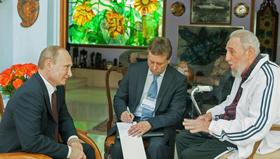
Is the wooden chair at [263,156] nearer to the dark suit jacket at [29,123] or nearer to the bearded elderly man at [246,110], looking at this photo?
the bearded elderly man at [246,110]

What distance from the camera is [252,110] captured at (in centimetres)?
246

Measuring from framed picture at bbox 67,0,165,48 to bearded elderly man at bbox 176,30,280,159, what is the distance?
24.6 ft

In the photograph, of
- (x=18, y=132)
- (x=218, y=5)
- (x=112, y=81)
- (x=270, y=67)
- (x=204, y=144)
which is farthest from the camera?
(x=112, y=81)

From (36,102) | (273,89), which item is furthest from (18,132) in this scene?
(273,89)

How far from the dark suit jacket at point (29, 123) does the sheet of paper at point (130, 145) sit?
514 millimetres

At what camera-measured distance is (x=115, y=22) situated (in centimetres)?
1066

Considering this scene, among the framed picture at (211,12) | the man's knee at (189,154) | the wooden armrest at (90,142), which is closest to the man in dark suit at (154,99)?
the man's knee at (189,154)

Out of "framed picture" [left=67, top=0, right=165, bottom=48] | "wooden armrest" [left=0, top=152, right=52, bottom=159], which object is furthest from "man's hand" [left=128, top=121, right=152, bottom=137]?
"framed picture" [left=67, top=0, right=165, bottom=48]

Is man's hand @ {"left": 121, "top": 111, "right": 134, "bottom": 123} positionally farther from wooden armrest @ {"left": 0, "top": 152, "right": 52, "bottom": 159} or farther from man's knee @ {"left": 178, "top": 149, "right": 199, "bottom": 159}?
wooden armrest @ {"left": 0, "top": 152, "right": 52, "bottom": 159}

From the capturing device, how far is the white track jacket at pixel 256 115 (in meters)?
2.40

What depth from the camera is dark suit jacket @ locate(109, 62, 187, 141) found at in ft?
10.1

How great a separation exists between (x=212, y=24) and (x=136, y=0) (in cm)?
211

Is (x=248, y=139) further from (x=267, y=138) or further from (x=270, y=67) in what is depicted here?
(x=270, y=67)

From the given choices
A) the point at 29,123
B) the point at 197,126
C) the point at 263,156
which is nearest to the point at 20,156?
the point at 29,123
